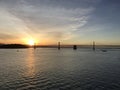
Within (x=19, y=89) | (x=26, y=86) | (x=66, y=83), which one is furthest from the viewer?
(x=66, y=83)

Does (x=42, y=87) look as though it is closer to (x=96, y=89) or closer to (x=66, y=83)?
(x=66, y=83)

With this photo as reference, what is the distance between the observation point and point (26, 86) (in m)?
25.5

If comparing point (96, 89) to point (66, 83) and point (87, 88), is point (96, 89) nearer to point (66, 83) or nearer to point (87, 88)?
point (87, 88)

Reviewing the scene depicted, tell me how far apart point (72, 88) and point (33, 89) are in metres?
6.11

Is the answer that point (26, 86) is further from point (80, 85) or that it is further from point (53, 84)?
point (80, 85)

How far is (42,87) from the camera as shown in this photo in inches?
984

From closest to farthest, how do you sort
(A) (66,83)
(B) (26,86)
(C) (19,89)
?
(C) (19,89)
(B) (26,86)
(A) (66,83)

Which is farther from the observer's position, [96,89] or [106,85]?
[106,85]

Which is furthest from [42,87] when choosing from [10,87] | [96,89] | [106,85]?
[106,85]

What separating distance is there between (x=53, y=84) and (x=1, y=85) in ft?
28.6

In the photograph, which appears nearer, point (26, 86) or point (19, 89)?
point (19, 89)

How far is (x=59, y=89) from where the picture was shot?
23.8m

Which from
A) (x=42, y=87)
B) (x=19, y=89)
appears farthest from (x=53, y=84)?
(x=19, y=89)

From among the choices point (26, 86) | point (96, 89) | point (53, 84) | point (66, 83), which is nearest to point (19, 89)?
point (26, 86)
